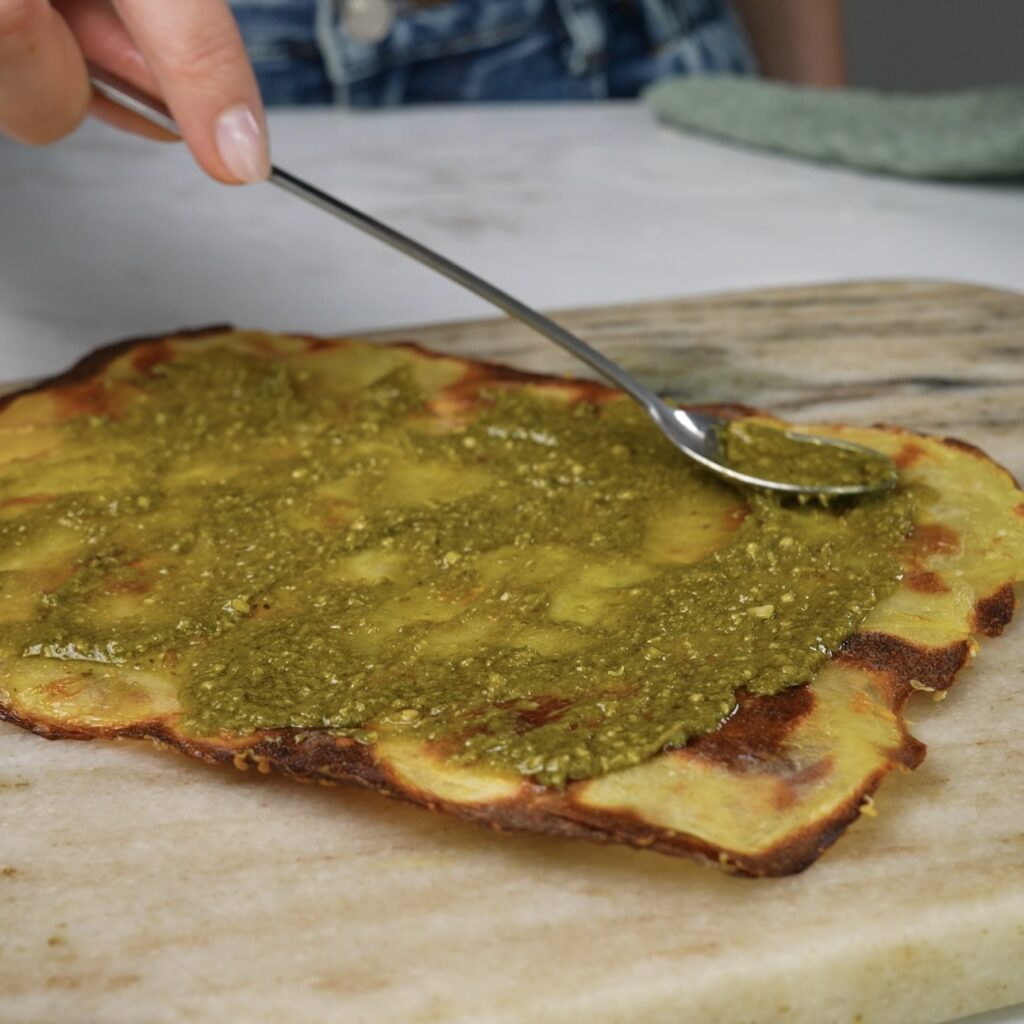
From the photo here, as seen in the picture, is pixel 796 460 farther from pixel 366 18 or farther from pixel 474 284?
pixel 366 18

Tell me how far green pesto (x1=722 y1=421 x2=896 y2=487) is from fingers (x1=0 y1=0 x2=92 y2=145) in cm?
84

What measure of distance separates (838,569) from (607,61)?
2829 mm

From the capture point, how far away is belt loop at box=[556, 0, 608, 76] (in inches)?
138

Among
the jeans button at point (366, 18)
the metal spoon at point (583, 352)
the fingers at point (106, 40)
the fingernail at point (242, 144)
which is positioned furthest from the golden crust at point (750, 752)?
the jeans button at point (366, 18)

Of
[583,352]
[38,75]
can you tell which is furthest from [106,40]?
[583,352]

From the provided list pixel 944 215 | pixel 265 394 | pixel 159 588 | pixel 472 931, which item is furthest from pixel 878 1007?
pixel 944 215

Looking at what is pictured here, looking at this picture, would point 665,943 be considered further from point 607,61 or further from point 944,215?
point 607,61

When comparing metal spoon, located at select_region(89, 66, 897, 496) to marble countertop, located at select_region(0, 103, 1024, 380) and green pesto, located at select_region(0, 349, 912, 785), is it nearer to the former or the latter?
green pesto, located at select_region(0, 349, 912, 785)

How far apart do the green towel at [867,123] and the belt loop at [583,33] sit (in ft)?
0.87

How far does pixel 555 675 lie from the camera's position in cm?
112

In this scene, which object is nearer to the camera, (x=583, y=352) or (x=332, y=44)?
(x=583, y=352)

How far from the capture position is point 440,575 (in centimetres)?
129

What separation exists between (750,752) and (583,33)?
2.95 m

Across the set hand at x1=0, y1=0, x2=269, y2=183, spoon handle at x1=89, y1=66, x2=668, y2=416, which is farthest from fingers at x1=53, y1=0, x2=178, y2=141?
spoon handle at x1=89, y1=66, x2=668, y2=416
